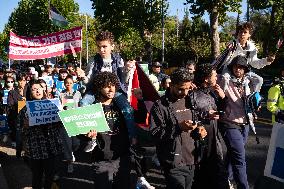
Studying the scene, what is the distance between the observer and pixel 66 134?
18.1 ft

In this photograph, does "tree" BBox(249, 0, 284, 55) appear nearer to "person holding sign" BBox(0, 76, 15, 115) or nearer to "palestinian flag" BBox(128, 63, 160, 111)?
"person holding sign" BBox(0, 76, 15, 115)

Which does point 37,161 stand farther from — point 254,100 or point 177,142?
point 254,100

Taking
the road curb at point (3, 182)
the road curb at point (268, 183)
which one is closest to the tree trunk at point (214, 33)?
the road curb at point (3, 182)

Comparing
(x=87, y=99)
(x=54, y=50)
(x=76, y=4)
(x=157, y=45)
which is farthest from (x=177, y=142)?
(x=76, y=4)

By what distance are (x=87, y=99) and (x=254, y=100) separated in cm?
255

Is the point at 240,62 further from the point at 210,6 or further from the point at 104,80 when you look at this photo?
the point at 210,6

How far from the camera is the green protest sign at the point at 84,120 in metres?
4.21

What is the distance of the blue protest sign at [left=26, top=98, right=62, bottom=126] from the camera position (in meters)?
5.14

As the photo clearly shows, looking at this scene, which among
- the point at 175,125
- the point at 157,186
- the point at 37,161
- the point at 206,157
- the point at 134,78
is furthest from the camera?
the point at 157,186

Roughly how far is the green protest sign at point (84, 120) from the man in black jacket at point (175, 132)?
20.6 inches

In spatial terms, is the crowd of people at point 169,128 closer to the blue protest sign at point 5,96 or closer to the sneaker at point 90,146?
the sneaker at point 90,146

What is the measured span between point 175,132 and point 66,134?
1982mm

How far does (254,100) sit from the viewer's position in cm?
590

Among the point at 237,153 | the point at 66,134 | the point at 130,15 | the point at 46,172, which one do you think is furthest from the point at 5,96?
the point at 130,15
